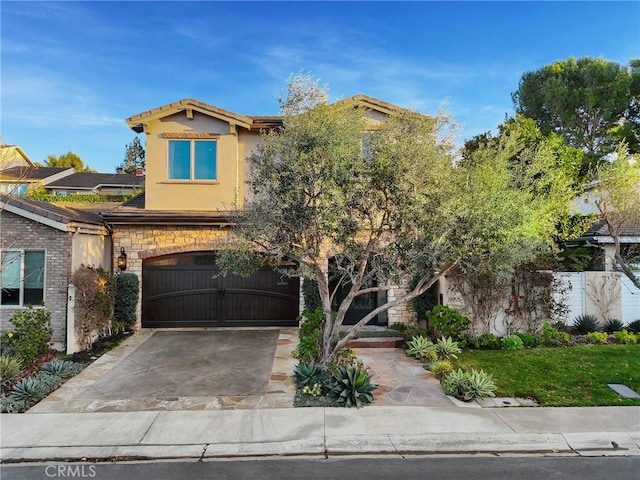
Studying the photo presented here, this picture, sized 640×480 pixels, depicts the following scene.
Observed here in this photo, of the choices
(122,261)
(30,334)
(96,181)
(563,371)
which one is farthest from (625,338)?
(96,181)

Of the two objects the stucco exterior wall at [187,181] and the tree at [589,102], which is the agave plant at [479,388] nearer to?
the stucco exterior wall at [187,181]

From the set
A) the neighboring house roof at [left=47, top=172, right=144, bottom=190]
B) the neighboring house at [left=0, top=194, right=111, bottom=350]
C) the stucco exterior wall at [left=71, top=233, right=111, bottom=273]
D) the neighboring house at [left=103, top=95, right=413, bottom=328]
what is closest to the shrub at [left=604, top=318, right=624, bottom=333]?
the neighboring house at [left=103, top=95, right=413, bottom=328]

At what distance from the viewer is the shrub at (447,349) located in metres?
9.49

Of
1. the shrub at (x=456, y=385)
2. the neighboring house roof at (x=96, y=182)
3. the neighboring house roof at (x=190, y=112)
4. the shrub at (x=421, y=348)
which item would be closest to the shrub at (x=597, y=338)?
the shrub at (x=421, y=348)

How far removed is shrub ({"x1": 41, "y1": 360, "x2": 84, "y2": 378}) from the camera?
8.23m

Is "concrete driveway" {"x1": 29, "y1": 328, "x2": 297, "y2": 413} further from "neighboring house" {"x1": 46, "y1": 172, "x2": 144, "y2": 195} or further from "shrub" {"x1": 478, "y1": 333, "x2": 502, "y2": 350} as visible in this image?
"neighboring house" {"x1": 46, "y1": 172, "x2": 144, "y2": 195}

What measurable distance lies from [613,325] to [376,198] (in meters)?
8.76

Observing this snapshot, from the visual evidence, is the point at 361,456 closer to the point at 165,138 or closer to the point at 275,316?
the point at 275,316

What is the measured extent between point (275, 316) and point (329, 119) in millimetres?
7952

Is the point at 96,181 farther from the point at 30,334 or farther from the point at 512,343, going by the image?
the point at 512,343

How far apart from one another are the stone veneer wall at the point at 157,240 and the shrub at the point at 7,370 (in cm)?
476

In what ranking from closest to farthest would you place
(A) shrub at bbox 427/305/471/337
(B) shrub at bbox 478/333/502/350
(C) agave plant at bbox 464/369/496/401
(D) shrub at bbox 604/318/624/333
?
1. (C) agave plant at bbox 464/369/496/401
2. (B) shrub at bbox 478/333/502/350
3. (A) shrub at bbox 427/305/471/337
4. (D) shrub at bbox 604/318/624/333

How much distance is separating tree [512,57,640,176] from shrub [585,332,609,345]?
1353 cm

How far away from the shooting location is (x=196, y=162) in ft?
43.2
